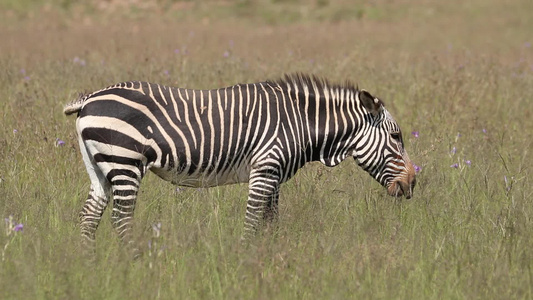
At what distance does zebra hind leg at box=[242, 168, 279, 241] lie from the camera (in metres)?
5.49

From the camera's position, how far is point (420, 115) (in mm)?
9055

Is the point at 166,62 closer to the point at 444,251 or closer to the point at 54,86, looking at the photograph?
the point at 54,86

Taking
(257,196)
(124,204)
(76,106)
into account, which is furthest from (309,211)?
(76,106)

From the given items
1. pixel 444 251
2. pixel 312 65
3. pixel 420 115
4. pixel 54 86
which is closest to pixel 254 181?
pixel 444 251

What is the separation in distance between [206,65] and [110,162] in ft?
20.2

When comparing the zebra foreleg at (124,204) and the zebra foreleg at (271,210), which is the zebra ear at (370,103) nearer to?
the zebra foreleg at (271,210)

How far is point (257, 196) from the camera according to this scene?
5.48 meters

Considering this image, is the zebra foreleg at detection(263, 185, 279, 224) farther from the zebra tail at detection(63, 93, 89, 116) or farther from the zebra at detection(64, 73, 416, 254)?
the zebra tail at detection(63, 93, 89, 116)

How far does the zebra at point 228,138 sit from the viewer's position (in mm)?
5223

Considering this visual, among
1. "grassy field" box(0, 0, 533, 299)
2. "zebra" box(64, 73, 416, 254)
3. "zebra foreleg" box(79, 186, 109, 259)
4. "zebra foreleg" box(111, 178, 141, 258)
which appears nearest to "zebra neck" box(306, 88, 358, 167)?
"zebra" box(64, 73, 416, 254)

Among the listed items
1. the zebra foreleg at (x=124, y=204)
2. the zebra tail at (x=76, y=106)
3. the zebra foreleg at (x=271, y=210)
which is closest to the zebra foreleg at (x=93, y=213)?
the zebra foreleg at (x=124, y=204)

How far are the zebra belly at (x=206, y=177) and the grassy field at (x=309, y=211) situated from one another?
168 mm

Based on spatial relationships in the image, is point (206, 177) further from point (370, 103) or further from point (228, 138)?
point (370, 103)

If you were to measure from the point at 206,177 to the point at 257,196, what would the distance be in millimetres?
437
